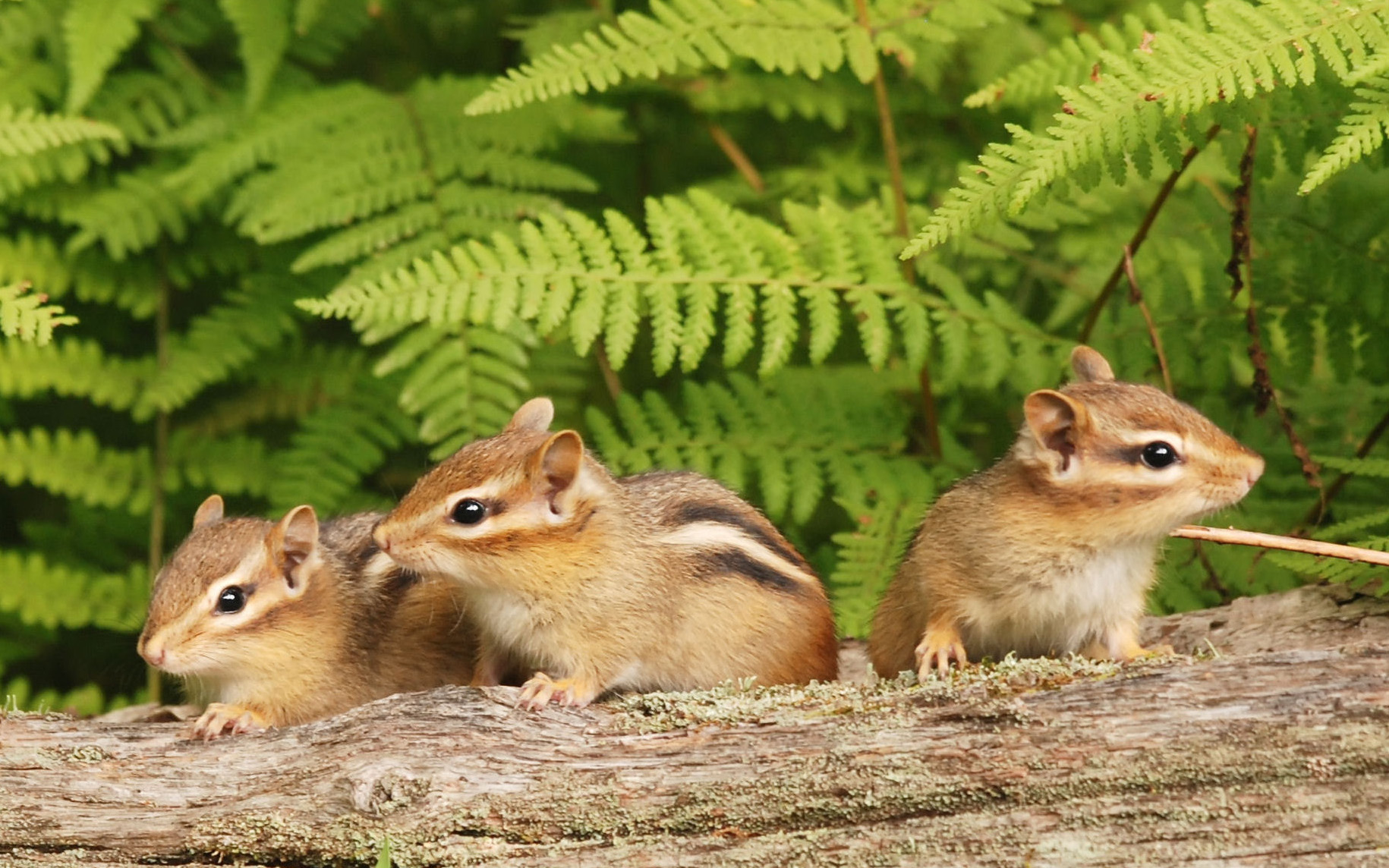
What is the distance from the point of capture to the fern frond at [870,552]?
14.6 ft

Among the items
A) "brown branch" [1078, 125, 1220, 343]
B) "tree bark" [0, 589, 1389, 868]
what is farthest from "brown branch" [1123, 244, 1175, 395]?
"tree bark" [0, 589, 1389, 868]

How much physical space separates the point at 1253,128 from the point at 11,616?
4.85m

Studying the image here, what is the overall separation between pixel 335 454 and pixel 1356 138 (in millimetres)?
3555

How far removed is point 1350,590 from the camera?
375cm

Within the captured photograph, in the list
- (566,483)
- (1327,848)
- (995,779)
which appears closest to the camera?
(1327,848)

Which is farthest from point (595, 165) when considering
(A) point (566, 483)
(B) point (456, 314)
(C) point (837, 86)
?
(A) point (566, 483)

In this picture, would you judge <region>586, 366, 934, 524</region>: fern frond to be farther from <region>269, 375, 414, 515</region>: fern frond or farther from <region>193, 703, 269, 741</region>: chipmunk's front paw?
<region>193, 703, 269, 741</region>: chipmunk's front paw

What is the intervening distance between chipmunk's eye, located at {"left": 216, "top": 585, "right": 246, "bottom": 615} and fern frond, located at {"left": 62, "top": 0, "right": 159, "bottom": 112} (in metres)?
2.04

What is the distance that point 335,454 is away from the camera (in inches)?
208

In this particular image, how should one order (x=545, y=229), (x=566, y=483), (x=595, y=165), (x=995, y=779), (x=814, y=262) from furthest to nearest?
(x=595, y=165) < (x=814, y=262) < (x=545, y=229) < (x=566, y=483) < (x=995, y=779)

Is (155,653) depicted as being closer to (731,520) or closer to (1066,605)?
(731,520)

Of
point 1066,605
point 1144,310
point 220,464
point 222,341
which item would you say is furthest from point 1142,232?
point 220,464

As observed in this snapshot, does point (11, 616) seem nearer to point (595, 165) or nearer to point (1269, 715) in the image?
point (595, 165)

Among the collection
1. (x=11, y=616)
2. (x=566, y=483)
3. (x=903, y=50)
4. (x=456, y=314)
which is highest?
(x=903, y=50)
